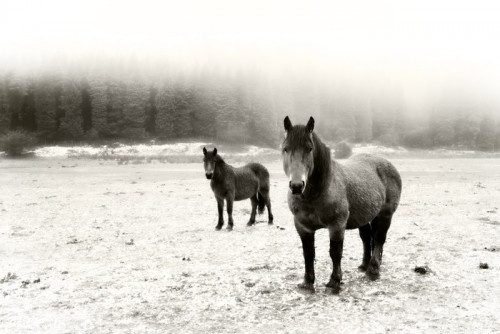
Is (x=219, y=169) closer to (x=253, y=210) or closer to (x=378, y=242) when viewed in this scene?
(x=253, y=210)

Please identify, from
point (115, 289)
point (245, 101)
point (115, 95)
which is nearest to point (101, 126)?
point (115, 95)

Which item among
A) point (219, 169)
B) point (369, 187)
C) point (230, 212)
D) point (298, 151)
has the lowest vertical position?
point (230, 212)

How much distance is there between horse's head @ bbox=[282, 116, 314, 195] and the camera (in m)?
5.18

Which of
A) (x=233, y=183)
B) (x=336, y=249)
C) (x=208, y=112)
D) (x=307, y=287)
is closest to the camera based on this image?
(x=336, y=249)

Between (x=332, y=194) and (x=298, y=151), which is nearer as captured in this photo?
(x=298, y=151)

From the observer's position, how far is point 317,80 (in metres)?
104

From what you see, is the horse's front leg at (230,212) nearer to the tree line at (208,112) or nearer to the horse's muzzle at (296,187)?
the horse's muzzle at (296,187)

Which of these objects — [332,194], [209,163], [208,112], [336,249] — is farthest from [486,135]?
[332,194]

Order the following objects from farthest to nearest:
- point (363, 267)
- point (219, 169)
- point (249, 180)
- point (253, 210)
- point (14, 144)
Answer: point (14, 144) < point (249, 180) < point (253, 210) < point (219, 169) < point (363, 267)

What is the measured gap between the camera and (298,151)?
5336 millimetres

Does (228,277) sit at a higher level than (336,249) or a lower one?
lower

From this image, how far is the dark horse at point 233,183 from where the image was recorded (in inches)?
485

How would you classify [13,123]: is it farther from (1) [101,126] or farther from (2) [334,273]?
(2) [334,273]

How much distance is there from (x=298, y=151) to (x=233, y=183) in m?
7.81
